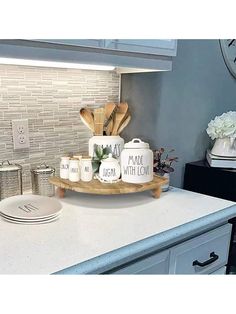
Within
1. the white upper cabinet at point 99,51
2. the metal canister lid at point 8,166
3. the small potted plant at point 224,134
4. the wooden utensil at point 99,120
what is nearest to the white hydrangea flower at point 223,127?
the small potted plant at point 224,134

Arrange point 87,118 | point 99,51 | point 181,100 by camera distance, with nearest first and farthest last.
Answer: point 99,51, point 87,118, point 181,100

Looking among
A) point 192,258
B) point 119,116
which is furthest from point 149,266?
point 119,116

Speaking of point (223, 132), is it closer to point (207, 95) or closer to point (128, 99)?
point (207, 95)

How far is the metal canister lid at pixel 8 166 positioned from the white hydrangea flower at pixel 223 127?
3.18ft

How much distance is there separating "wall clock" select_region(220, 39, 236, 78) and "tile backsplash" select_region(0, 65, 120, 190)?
2.19 feet

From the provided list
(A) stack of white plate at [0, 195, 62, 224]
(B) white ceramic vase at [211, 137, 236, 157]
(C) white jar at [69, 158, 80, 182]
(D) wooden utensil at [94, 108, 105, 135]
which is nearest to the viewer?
(A) stack of white plate at [0, 195, 62, 224]

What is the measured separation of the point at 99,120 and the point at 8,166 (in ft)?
1.32

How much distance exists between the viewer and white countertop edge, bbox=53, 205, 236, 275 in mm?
787

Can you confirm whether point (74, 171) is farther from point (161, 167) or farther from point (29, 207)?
point (161, 167)

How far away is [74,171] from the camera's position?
1.22m

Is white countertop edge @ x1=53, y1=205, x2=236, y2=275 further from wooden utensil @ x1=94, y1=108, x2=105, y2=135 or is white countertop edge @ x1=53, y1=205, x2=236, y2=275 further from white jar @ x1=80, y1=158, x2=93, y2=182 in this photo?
wooden utensil @ x1=94, y1=108, x2=105, y2=135

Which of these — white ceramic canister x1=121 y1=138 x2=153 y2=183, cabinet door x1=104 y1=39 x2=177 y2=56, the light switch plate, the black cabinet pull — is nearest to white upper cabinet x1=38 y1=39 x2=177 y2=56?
cabinet door x1=104 y1=39 x2=177 y2=56

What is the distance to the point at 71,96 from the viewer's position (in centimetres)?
142

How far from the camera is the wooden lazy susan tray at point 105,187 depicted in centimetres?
115
